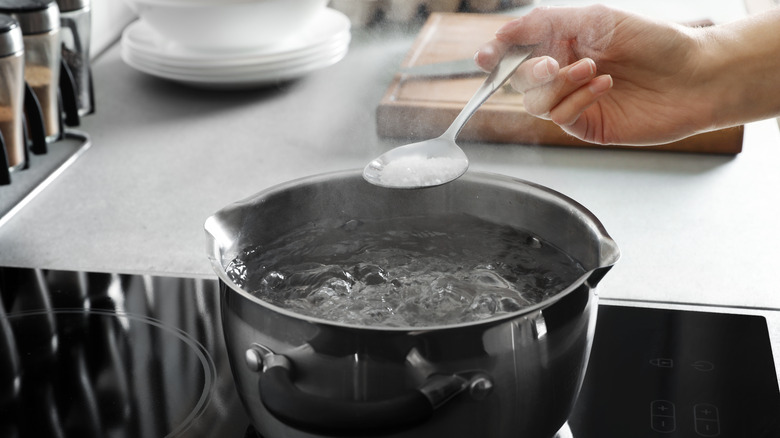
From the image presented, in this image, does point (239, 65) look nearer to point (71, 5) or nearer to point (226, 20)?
point (226, 20)

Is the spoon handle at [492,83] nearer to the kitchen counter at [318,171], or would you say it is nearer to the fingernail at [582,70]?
the fingernail at [582,70]

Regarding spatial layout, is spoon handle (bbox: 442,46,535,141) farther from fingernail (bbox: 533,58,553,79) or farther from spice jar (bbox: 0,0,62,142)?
spice jar (bbox: 0,0,62,142)

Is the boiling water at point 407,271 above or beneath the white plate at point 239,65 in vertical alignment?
beneath

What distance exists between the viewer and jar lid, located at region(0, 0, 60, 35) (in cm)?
90

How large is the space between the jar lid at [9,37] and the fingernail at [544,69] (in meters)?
0.51

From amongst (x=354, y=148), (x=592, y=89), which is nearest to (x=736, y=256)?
(x=592, y=89)

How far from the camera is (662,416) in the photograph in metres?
0.62

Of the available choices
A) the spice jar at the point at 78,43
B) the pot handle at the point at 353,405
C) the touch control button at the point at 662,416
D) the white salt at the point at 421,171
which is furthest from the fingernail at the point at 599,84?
the spice jar at the point at 78,43

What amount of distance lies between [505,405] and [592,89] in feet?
1.28

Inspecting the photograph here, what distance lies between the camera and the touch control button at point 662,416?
1.98 feet

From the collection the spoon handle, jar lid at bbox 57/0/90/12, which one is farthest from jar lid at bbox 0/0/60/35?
the spoon handle

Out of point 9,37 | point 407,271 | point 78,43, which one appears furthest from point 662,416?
point 78,43

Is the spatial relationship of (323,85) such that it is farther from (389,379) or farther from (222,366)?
(389,379)

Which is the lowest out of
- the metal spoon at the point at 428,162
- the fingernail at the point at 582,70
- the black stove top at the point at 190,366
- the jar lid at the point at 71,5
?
the black stove top at the point at 190,366
